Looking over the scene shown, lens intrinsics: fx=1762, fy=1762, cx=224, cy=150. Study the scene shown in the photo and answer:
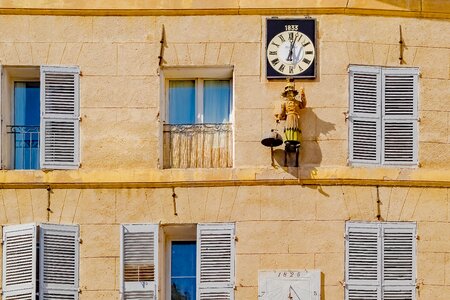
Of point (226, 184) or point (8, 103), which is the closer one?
point (226, 184)

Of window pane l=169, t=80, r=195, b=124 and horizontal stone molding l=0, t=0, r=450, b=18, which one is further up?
horizontal stone molding l=0, t=0, r=450, b=18

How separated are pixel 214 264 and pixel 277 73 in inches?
124

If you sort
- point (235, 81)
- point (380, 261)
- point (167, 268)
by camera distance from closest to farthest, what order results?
point (380, 261) → point (167, 268) → point (235, 81)

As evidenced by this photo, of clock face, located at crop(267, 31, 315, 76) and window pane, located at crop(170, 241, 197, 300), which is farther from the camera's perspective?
clock face, located at crop(267, 31, 315, 76)

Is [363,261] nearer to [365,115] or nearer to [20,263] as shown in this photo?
[365,115]

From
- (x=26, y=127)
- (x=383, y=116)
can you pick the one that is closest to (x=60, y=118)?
(x=26, y=127)

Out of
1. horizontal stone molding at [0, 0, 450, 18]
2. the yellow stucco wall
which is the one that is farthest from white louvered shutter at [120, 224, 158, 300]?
horizontal stone molding at [0, 0, 450, 18]

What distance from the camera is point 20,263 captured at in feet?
87.4

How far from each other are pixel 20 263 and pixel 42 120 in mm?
2275

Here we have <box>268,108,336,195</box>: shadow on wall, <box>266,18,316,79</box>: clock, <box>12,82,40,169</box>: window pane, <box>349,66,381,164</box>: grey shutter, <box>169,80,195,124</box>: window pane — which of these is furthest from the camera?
<box>169,80,195,124</box>: window pane

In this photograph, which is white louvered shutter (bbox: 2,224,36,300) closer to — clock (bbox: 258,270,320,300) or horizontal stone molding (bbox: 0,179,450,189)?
horizontal stone molding (bbox: 0,179,450,189)

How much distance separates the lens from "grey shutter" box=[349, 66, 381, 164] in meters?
27.2

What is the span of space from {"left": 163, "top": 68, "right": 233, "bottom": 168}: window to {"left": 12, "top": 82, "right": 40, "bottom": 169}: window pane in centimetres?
202

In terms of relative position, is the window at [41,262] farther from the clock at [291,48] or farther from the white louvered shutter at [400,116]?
the white louvered shutter at [400,116]
